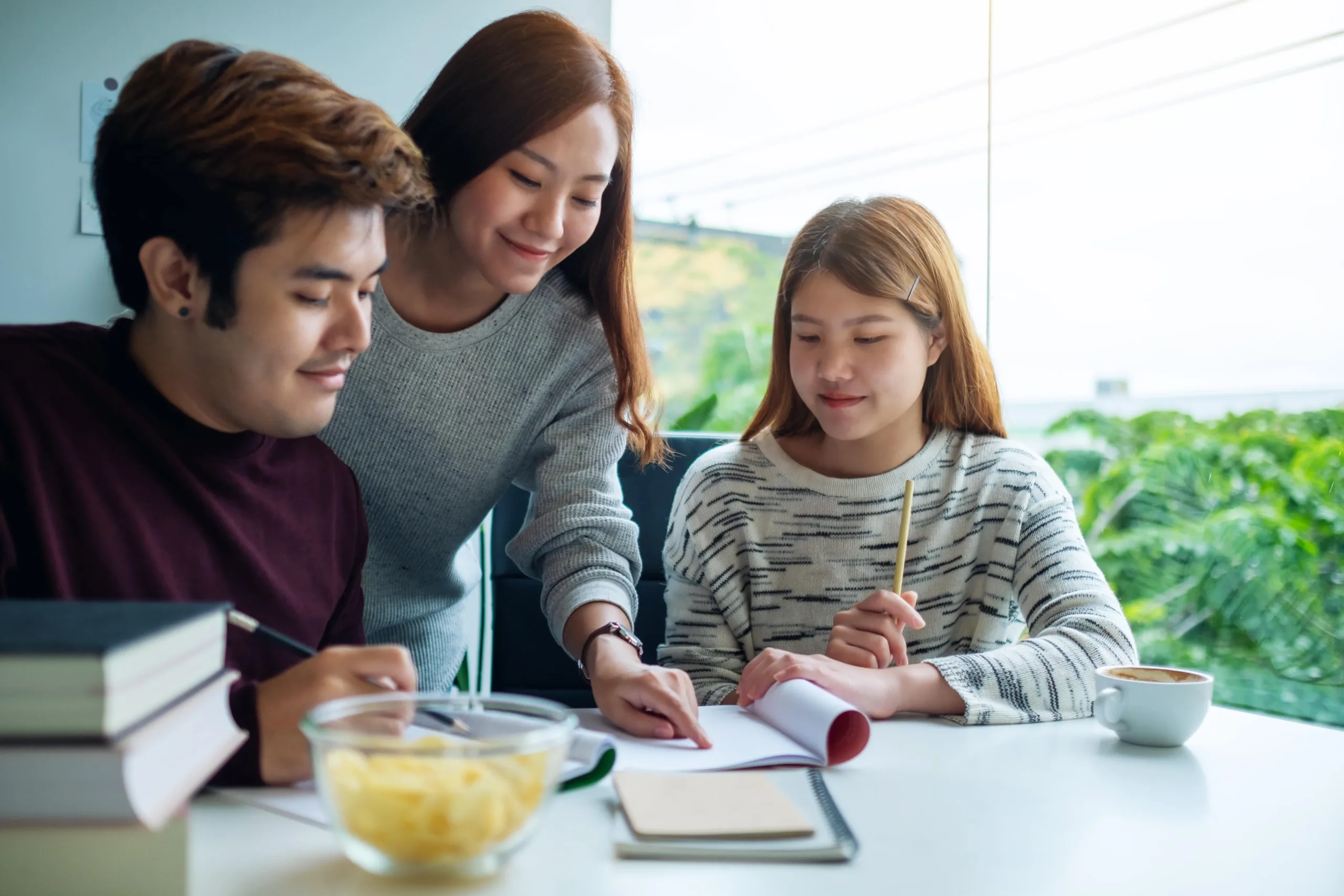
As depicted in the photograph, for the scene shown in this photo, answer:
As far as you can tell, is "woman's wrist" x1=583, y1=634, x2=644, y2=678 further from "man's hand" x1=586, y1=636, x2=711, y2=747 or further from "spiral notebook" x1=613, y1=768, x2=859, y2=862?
"spiral notebook" x1=613, y1=768, x2=859, y2=862

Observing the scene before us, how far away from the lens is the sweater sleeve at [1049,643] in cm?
116

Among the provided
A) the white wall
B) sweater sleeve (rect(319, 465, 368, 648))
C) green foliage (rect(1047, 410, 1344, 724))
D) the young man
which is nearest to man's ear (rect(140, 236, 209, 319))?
the young man

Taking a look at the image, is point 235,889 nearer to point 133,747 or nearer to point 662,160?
point 133,747

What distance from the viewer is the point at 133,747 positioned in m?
0.51

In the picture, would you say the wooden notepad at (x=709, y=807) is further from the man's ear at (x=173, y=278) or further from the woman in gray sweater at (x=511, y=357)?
the man's ear at (x=173, y=278)

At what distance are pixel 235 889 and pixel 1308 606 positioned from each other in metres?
2.34

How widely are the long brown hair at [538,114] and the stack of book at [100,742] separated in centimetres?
83

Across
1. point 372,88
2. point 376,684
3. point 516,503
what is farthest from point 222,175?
point 372,88

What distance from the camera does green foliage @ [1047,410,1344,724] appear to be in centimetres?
231

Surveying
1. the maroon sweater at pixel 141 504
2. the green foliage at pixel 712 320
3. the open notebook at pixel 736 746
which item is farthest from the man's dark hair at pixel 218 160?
the green foliage at pixel 712 320

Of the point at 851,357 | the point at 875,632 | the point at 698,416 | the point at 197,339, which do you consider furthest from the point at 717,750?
the point at 698,416

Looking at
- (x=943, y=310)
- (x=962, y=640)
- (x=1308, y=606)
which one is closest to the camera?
(x=962, y=640)

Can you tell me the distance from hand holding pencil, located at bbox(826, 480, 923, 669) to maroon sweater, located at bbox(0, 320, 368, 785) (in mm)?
572

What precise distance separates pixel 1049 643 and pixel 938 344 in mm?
550
